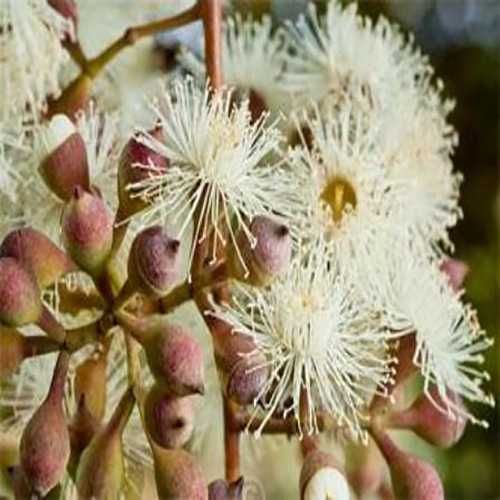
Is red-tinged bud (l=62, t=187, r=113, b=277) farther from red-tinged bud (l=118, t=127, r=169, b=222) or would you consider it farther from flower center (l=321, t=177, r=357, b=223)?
flower center (l=321, t=177, r=357, b=223)

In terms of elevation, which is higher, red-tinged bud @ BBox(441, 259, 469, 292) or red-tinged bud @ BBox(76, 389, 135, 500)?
red-tinged bud @ BBox(441, 259, 469, 292)

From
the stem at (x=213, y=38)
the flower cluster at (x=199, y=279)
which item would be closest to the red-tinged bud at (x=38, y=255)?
the flower cluster at (x=199, y=279)

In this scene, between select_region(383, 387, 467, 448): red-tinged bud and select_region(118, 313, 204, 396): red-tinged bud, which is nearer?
select_region(118, 313, 204, 396): red-tinged bud

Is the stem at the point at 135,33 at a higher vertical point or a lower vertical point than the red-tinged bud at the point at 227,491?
higher

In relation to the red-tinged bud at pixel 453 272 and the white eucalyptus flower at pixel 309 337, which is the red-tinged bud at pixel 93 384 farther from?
the red-tinged bud at pixel 453 272

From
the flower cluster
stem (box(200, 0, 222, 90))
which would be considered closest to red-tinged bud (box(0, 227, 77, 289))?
the flower cluster

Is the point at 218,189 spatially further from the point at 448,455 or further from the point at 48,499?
the point at 448,455
